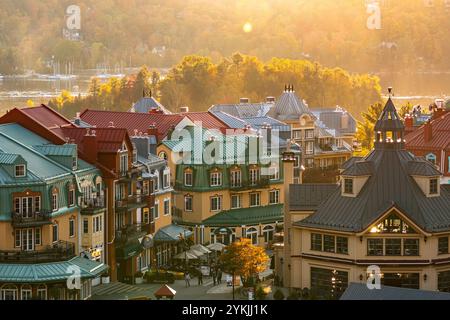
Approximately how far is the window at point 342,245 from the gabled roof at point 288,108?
4040 centimetres

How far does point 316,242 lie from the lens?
4903cm

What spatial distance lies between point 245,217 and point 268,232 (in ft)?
4.58

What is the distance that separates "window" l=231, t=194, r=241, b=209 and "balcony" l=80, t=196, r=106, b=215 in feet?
45.5

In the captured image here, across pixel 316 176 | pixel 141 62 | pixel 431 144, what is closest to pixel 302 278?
pixel 431 144

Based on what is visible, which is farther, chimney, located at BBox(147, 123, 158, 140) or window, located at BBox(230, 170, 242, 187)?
chimney, located at BBox(147, 123, 158, 140)

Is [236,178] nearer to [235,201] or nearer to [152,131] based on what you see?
[235,201]

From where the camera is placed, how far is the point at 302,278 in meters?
49.2

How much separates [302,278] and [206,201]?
15.5 meters

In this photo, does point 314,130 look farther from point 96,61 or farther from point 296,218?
point 96,61

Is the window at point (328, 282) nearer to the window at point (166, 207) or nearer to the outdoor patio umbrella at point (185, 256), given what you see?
the outdoor patio umbrella at point (185, 256)

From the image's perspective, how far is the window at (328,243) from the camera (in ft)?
159

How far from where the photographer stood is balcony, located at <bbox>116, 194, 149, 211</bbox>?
53.5 m

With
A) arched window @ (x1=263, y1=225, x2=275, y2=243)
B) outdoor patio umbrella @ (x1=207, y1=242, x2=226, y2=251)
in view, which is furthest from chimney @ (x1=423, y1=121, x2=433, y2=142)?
outdoor patio umbrella @ (x1=207, y1=242, x2=226, y2=251)

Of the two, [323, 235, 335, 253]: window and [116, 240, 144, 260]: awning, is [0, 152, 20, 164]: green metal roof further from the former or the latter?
[323, 235, 335, 253]: window
